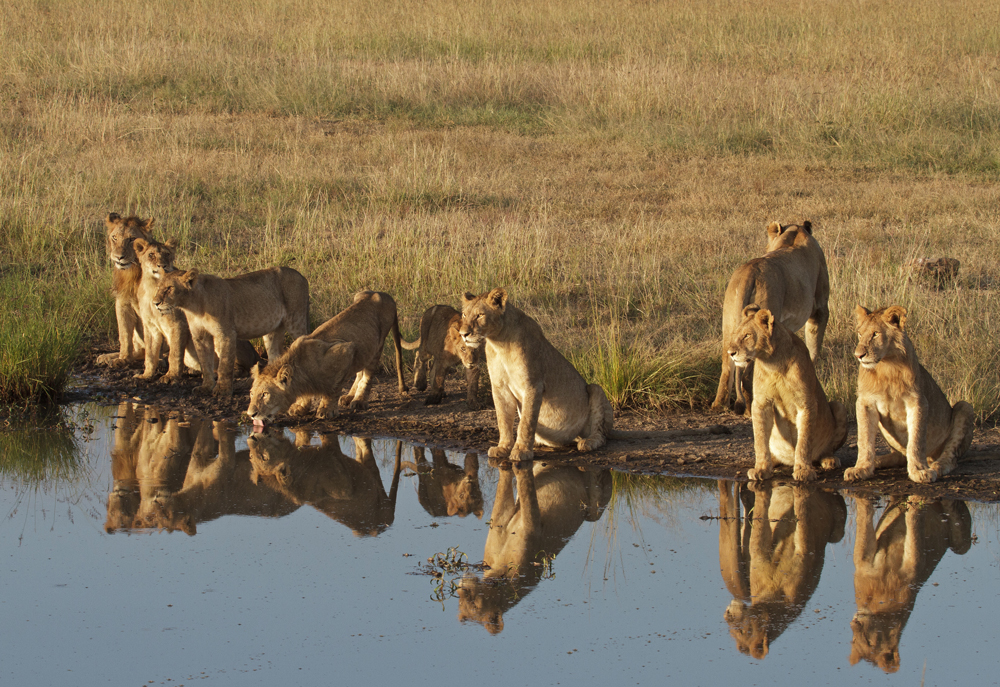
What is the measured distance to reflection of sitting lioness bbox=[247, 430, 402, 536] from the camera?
625cm

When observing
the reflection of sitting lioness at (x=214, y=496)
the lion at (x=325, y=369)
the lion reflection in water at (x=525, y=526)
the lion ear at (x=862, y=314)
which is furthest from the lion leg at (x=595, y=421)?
the reflection of sitting lioness at (x=214, y=496)

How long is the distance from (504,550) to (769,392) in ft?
6.07

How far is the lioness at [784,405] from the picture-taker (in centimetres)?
623

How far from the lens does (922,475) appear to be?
6336 mm

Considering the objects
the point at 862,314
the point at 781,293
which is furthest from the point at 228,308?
the point at 862,314

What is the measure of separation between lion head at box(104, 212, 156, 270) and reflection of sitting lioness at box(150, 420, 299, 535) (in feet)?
6.79

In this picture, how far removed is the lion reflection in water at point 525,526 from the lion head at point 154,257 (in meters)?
3.20

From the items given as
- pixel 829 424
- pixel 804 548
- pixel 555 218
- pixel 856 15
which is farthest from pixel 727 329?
pixel 856 15

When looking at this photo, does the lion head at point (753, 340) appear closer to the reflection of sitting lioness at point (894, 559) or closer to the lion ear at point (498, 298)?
the reflection of sitting lioness at point (894, 559)

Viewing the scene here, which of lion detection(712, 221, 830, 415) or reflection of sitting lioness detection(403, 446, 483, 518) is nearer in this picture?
reflection of sitting lioness detection(403, 446, 483, 518)

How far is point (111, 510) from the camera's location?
6266 mm

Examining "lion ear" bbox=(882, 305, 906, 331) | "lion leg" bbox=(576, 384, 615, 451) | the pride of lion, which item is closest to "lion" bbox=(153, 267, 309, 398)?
the pride of lion

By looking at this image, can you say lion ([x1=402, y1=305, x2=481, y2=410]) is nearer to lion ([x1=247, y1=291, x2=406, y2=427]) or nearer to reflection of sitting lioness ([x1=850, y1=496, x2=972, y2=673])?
lion ([x1=247, y1=291, x2=406, y2=427])

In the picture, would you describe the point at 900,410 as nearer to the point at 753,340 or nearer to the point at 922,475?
the point at 922,475
